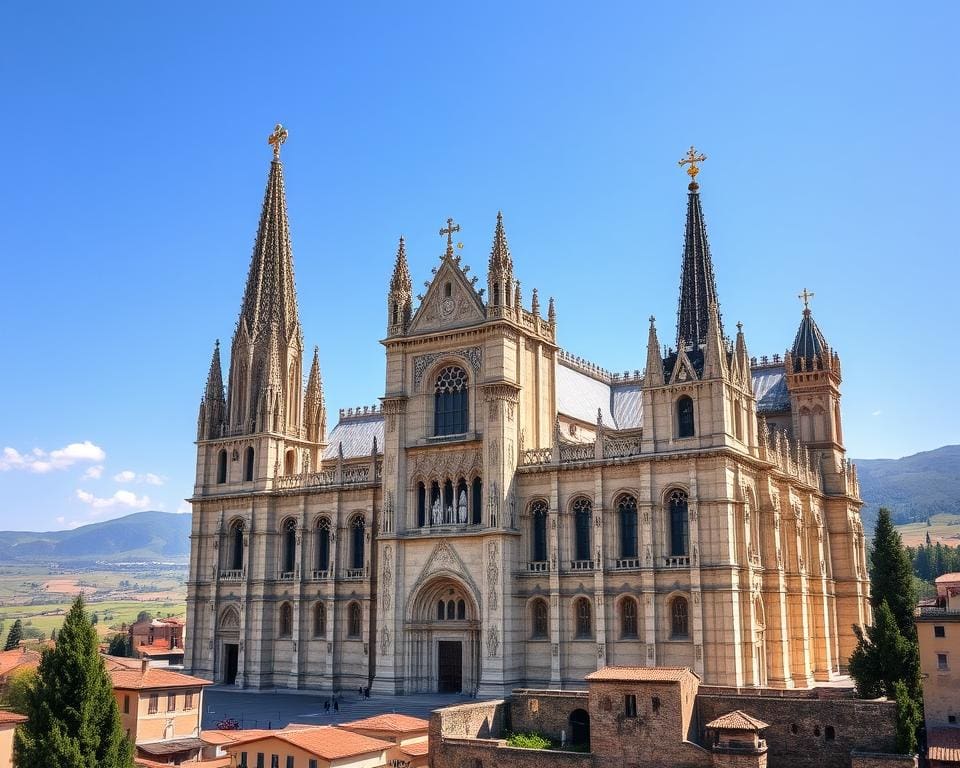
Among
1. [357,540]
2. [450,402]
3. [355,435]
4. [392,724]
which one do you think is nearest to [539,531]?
[450,402]

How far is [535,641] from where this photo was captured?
5400 cm

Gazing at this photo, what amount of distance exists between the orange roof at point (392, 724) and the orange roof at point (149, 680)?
865cm

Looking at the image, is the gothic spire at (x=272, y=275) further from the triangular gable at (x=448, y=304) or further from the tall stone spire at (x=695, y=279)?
the tall stone spire at (x=695, y=279)

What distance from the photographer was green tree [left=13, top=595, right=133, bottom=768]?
116 feet

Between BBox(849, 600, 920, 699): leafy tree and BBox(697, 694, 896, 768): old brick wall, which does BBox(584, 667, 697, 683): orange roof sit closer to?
BBox(697, 694, 896, 768): old brick wall

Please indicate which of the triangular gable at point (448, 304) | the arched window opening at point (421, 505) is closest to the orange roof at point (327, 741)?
the arched window opening at point (421, 505)

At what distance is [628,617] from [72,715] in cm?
2754

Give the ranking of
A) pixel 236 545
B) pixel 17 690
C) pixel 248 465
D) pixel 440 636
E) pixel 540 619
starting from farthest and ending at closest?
pixel 248 465
pixel 236 545
pixel 440 636
pixel 17 690
pixel 540 619

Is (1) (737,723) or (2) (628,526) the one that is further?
(2) (628,526)

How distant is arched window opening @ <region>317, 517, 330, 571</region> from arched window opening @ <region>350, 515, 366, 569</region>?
2.03 m

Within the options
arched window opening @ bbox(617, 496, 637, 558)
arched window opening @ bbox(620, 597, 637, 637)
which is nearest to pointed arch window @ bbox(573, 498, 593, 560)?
arched window opening @ bbox(617, 496, 637, 558)

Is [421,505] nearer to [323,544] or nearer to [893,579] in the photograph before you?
[323,544]

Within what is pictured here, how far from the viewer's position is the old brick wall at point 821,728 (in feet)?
126

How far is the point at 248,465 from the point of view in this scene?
230 feet
